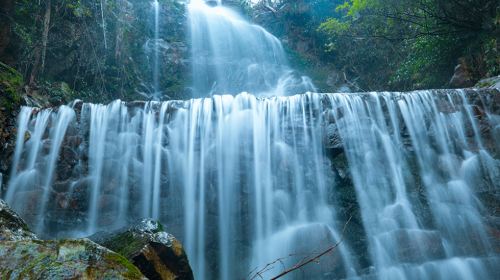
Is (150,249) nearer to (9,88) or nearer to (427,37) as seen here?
(9,88)

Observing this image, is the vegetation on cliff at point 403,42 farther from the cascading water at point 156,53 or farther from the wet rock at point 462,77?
the cascading water at point 156,53

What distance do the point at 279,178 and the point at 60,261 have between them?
5.96 meters

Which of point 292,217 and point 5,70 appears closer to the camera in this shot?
point 292,217

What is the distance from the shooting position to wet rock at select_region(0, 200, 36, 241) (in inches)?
125

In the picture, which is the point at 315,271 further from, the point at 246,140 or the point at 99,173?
the point at 99,173

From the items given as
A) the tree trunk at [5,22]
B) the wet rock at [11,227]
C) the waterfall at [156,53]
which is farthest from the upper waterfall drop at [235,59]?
the wet rock at [11,227]

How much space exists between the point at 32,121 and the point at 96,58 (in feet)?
14.6

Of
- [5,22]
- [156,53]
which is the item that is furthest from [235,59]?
[5,22]

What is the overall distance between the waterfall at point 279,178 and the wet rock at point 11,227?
13.1ft

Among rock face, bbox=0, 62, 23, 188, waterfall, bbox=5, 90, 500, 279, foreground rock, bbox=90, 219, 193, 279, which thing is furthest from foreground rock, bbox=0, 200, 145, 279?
rock face, bbox=0, 62, 23, 188

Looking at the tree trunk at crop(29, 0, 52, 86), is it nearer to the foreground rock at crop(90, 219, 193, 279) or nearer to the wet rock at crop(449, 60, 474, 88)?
the foreground rock at crop(90, 219, 193, 279)

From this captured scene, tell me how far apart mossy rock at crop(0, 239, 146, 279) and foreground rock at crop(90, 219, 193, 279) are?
1.54 m

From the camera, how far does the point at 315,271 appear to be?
6.43 metres

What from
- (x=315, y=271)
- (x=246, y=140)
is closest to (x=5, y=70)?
(x=246, y=140)
